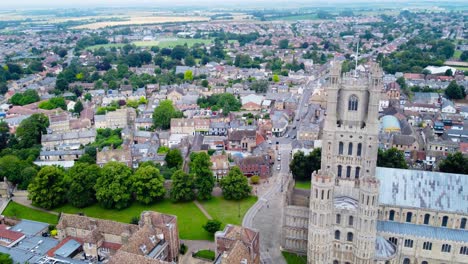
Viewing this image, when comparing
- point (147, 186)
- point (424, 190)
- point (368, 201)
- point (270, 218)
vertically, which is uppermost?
point (368, 201)

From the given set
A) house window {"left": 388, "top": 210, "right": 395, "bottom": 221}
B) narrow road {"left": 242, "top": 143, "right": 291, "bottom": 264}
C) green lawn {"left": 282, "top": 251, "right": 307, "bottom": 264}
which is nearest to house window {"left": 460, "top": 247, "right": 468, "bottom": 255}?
house window {"left": 388, "top": 210, "right": 395, "bottom": 221}

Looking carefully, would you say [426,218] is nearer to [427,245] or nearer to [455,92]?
[427,245]

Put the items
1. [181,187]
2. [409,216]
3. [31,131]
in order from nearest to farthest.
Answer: [409,216], [181,187], [31,131]

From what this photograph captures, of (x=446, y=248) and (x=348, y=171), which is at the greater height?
(x=348, y=171)

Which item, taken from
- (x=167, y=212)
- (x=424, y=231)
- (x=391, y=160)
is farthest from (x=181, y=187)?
(x=424, y=231)

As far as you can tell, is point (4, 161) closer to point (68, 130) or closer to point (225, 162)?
point (68, 130)

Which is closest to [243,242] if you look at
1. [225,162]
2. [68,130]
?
[225,162]
